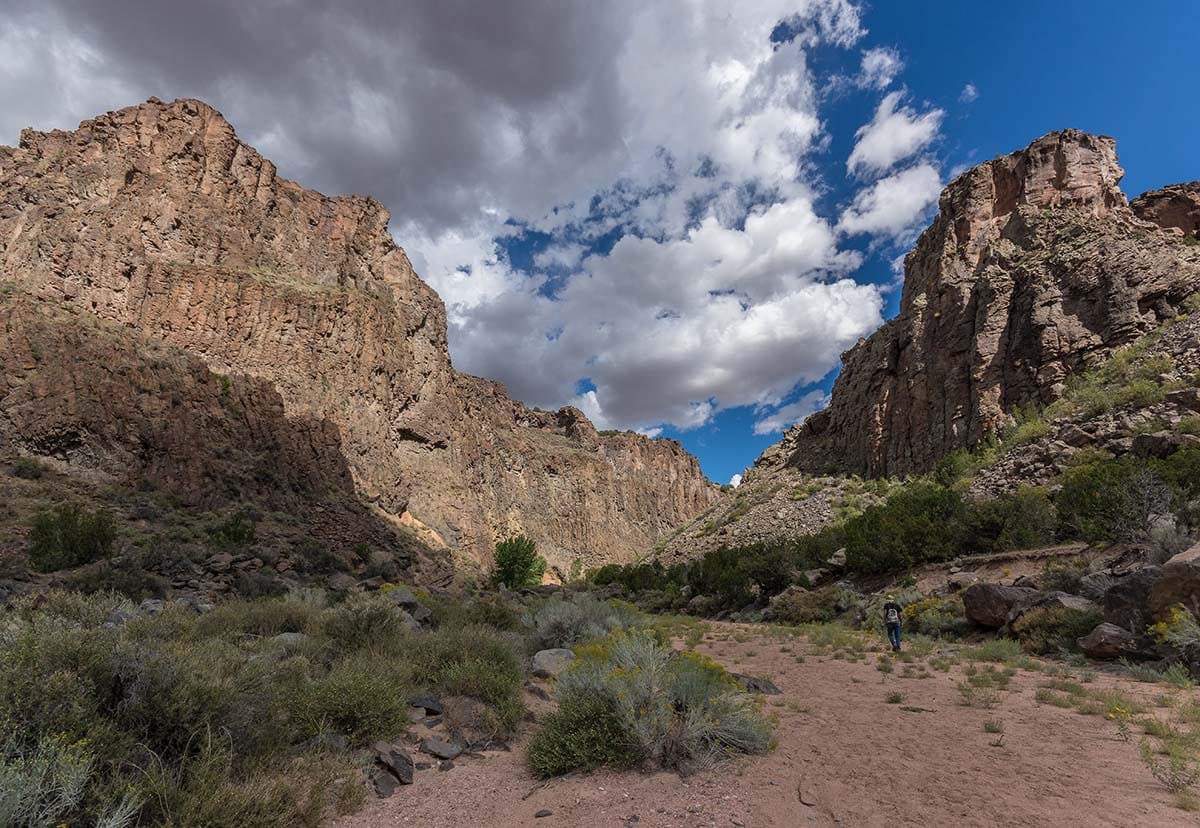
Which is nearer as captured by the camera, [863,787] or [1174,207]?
[863,787]

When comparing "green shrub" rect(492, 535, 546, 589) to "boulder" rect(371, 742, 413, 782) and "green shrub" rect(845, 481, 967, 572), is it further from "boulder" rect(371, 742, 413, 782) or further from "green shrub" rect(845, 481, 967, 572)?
"boulder" rect(371, 742, 413, 782)

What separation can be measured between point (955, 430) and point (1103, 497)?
1339cm

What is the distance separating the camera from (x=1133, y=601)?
9117 millimetres

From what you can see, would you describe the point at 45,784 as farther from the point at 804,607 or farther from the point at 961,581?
the point at 961,581

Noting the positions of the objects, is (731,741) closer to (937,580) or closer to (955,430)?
(937,580)

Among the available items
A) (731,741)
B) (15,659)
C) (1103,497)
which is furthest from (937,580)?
(15,659)

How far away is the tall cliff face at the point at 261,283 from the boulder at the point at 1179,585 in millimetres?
38116

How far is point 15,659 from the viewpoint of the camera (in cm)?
350

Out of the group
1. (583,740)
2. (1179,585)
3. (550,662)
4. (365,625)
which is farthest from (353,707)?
(1179,585)

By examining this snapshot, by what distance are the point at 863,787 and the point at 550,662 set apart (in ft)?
16.7

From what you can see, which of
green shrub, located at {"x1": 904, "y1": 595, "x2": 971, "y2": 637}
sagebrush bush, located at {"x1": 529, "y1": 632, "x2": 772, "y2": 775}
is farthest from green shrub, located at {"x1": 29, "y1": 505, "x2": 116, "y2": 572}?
green shrub, located at {"x1": 904, "y1": 595, "x2": 971, "y2": 637}

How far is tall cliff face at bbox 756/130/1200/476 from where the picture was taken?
22891 mm

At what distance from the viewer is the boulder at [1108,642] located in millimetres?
8539

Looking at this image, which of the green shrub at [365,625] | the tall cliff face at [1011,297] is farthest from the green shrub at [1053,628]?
the tall cliff face at [1011,297]
